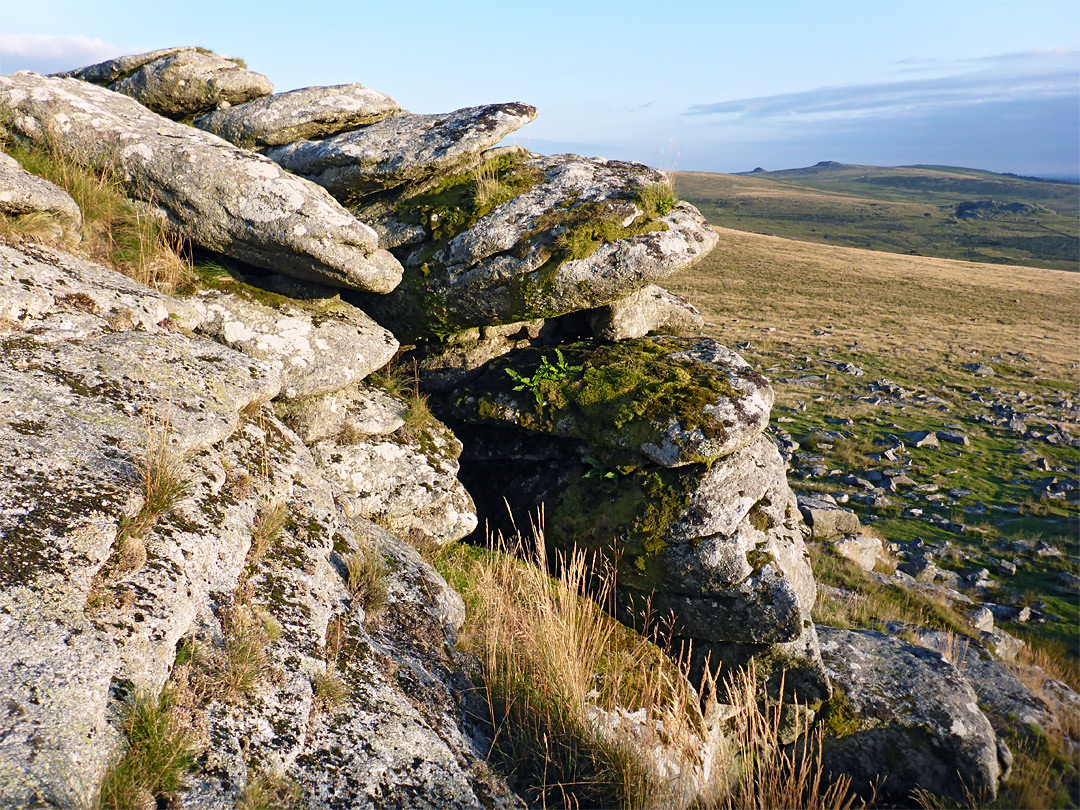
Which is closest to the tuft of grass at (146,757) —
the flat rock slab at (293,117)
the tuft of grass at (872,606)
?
the flat rock slab at (293,117)

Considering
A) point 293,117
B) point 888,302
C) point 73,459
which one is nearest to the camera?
point 73,459

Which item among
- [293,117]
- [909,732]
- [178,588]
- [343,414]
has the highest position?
[293,117]

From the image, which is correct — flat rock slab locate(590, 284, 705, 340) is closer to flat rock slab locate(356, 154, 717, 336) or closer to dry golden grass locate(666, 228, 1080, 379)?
flat rock slab locate(356, 154, 717, 336)

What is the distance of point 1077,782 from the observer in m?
8.15

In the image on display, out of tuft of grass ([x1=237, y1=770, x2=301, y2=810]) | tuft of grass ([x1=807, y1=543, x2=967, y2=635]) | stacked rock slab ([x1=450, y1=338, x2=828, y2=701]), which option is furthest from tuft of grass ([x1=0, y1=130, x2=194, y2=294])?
tuft of grass ([x1=807, y1=543, x2=967, y2=635])

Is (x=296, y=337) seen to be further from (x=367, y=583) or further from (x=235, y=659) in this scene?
(x=235, y=659)

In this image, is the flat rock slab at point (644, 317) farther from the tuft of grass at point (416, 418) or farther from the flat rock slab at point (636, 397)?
the tuft of grass at point (416, 418)

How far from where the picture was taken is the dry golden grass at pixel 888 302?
40656mm

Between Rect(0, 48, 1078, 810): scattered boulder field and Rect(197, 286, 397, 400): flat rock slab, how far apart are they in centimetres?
5

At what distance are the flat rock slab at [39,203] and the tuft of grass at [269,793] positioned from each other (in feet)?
19.6

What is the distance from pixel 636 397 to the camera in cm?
860

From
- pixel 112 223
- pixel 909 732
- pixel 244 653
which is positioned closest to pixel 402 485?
pixel 244 653

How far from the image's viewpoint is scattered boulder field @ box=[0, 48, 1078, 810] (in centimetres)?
367

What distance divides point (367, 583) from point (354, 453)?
305 centimetres
